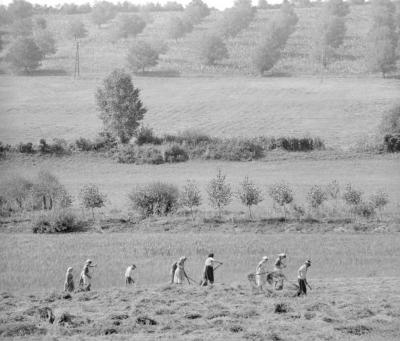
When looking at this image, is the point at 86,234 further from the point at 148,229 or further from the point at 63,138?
the point at 63,138

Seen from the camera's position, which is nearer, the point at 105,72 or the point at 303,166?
the point at 303,166

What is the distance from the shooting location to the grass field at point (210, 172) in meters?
70.8

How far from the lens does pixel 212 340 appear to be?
28297 millimetres

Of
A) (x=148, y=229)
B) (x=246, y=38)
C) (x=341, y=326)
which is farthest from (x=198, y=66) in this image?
(x=341, y=326)

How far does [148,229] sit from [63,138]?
42726 mm

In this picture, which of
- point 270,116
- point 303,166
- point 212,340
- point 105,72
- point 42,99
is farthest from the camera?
point 105,72

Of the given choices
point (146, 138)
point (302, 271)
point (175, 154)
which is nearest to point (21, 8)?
point (146, 138)

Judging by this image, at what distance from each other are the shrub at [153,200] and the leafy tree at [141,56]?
86.0 m

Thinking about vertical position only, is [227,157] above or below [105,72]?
below

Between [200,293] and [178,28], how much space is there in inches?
6181

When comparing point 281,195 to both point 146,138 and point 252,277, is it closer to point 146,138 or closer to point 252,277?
point 252,277

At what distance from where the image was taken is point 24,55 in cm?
13562

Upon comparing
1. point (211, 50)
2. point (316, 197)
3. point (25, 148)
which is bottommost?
point (316, 197)

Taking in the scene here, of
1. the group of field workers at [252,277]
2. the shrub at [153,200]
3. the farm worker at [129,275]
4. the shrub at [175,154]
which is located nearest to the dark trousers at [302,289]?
the group of field workers at [252,277]
